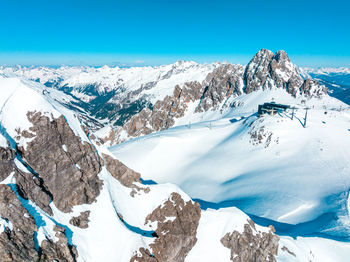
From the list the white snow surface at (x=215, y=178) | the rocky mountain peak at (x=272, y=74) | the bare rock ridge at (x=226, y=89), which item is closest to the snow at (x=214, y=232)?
the white snow surface at (x=215, y=178)

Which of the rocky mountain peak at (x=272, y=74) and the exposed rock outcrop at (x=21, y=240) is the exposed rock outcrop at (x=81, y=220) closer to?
the exposed rock outcrop at (x=21, y=240)

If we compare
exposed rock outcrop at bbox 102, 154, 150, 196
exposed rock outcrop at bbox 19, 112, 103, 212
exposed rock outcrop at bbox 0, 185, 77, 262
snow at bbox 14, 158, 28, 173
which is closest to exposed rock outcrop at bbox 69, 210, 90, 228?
exposed rock outcrop at bbox 19, 112, 103, 212

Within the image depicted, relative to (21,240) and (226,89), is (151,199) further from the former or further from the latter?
(226,89)

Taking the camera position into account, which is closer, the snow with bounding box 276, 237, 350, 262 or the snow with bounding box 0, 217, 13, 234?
the snow with bounding box 0, 217, 13, 234

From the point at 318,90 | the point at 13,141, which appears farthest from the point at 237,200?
the point at 318,90

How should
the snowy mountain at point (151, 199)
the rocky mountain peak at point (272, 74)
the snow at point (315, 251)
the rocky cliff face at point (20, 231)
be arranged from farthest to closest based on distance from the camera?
the rocky mountain peak at point (272, 74) < the snow at point (315, 251) < the snowy mountain at point (151, 199) < the rocky cliff face at point (20, 231)

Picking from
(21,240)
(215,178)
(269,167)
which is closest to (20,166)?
(21,240)

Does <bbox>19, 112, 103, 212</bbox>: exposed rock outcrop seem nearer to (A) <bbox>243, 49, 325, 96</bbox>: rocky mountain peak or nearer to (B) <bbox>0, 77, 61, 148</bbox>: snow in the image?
(B) <bbox>0, 77, 61, 148</bbox>: snow
